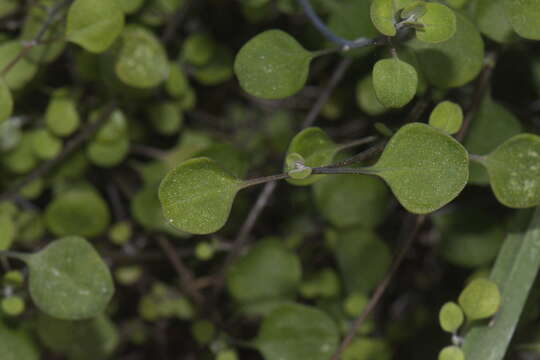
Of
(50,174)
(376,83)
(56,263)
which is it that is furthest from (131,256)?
(376,83)

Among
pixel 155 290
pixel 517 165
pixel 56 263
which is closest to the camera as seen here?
pixel 517 165

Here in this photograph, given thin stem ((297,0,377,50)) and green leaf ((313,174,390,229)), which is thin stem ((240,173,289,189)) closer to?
thin stem ((297,0,377,50))

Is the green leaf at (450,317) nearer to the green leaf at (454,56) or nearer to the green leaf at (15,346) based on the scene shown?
the green leaf at (454,56)

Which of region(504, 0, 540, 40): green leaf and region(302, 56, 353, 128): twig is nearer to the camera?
region(504, 0, 540, 40): green leaf

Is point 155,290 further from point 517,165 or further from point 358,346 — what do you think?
point 517,165

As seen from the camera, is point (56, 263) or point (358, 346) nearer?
point (56, 263)

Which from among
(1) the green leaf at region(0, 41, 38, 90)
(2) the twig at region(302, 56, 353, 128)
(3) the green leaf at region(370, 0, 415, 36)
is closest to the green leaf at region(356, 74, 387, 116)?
(2) the twig at region(302, 56, 353, 128)
